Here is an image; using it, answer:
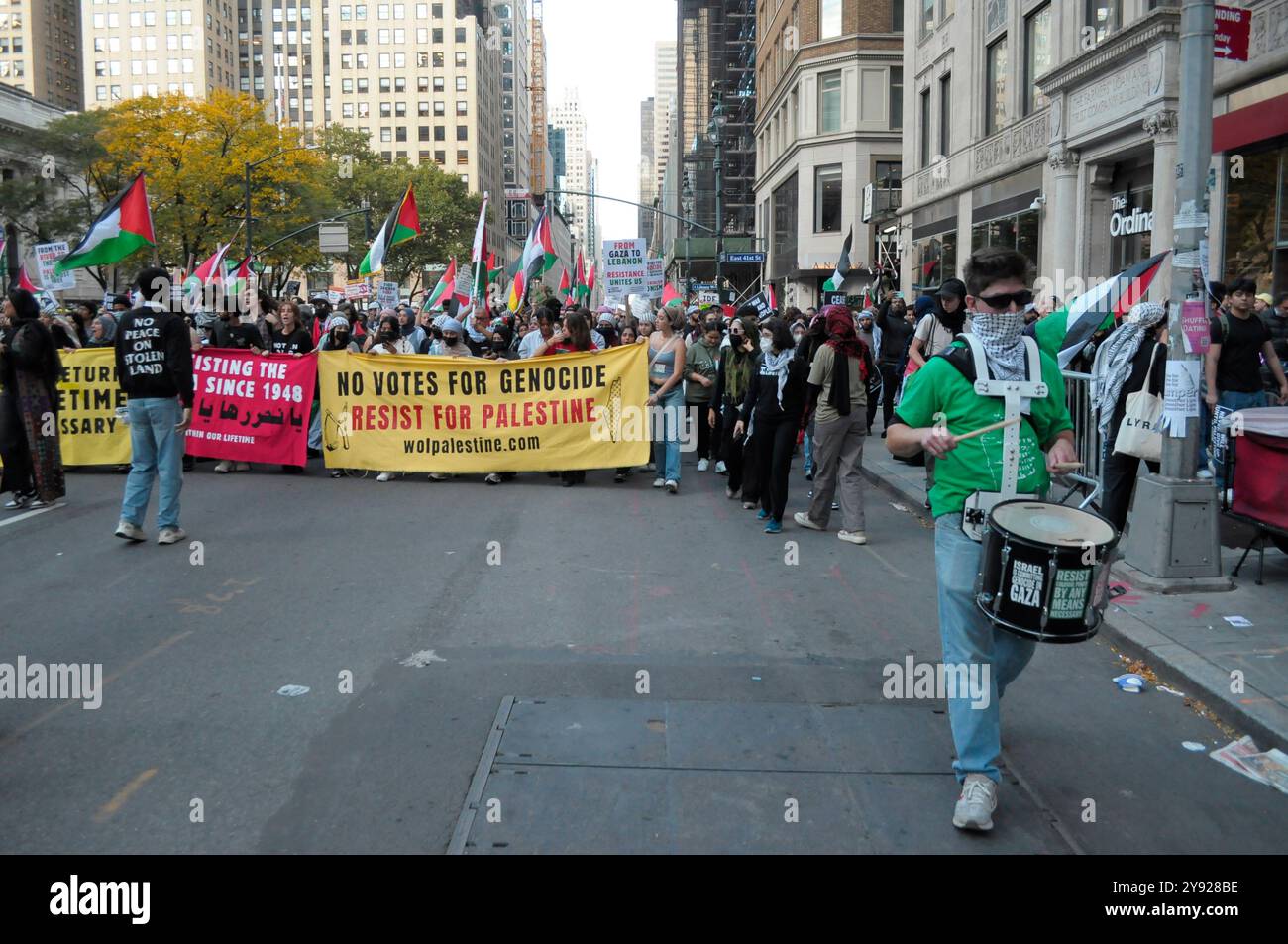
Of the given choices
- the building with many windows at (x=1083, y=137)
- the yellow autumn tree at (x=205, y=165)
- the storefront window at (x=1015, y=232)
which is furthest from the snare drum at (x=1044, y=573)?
the yellow autumn tree at (x=205, y=165)

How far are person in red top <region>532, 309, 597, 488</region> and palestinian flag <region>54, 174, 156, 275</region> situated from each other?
185 inches

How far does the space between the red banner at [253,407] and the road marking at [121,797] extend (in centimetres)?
891

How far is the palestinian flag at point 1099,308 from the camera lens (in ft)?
31.5

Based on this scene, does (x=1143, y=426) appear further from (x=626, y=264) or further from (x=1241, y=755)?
(x=626, y=264)

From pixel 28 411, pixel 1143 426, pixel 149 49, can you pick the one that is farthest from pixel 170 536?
pixel 149 49

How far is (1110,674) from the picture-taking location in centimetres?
597

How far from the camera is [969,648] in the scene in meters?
4.21

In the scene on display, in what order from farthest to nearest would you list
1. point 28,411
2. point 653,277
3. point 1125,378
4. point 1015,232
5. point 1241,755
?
1. point 1015,232
2. point 653,277
3. point 28,411
4. point 1125,378
5. point 1241,755

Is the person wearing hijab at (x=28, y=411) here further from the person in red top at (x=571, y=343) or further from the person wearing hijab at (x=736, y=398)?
the person wearing hijab at (x=736, y=398)

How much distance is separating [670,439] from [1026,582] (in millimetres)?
8335

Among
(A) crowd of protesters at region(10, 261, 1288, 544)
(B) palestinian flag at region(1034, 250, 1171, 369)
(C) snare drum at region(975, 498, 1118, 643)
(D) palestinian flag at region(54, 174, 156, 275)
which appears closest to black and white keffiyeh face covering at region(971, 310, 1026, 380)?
(C) snare drum at region(975, 498, 1118, 643)
